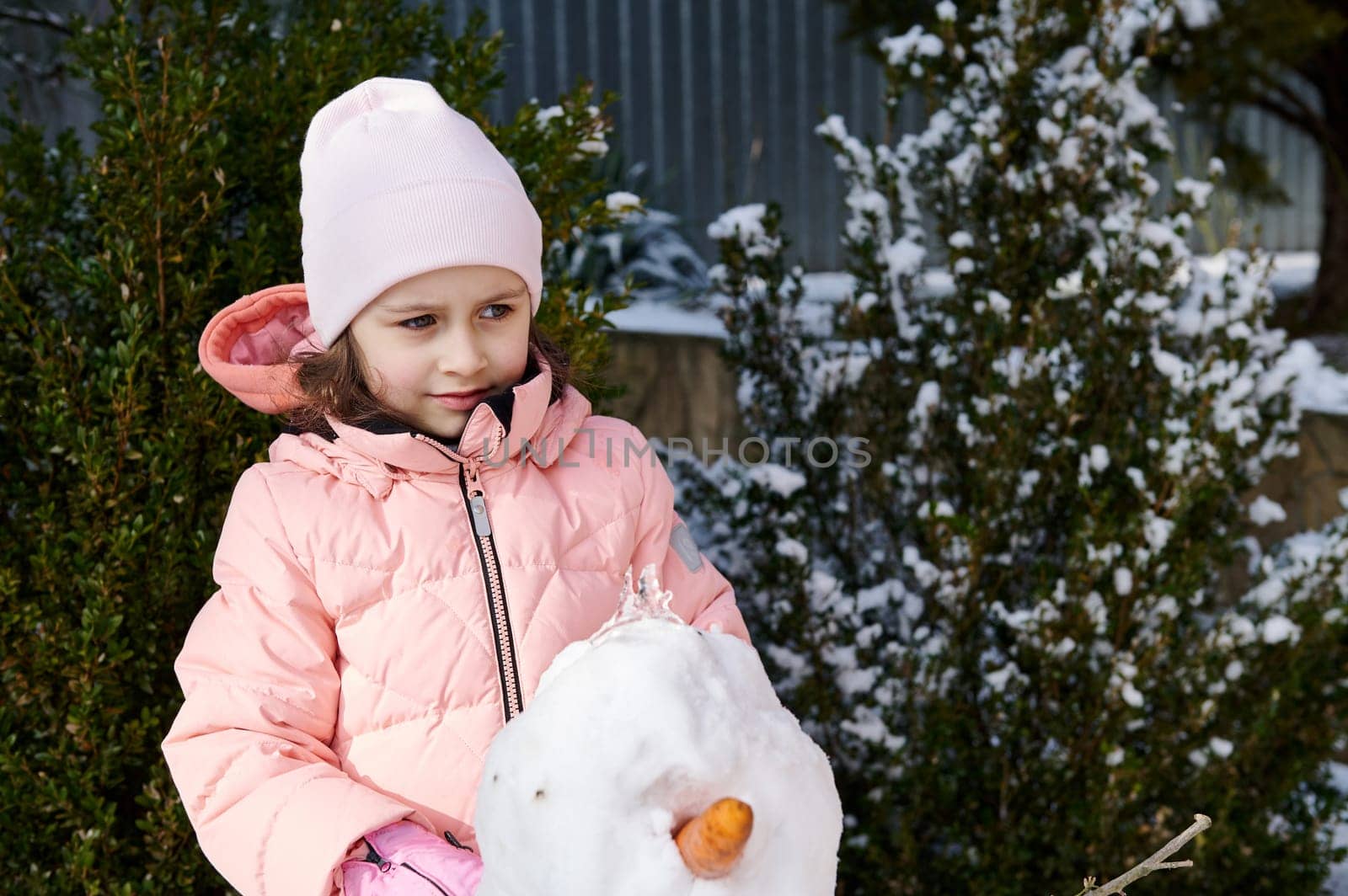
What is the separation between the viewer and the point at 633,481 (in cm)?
189

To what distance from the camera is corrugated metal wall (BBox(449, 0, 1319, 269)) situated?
6598 millimetres

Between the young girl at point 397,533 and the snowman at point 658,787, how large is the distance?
483 mm

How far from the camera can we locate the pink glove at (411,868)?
1425mm

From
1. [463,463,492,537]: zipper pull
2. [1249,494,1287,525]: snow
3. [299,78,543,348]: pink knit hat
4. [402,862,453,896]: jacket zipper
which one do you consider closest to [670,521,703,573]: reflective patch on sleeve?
[463,463,492,537]: zipper pull

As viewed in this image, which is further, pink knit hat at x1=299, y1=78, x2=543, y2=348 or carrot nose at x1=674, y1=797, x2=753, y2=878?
pink knit hat at x1=299, y1=78, x2=543, y2=348

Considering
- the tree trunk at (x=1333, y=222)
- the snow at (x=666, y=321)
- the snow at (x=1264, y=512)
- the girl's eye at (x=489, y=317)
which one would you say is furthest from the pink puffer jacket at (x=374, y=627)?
the tree trunk at (x=1333, y=222)

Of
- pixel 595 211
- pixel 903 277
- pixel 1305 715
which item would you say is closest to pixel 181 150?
pixel 595 211

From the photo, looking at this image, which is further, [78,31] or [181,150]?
[78,31]

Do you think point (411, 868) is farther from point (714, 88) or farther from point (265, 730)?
point (714, 88)

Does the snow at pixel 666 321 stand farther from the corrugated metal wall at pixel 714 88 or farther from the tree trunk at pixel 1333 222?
the tree trunk at pixel 1333 222

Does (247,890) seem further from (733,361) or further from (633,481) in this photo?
(733,361)

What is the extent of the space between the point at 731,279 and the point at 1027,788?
143cm

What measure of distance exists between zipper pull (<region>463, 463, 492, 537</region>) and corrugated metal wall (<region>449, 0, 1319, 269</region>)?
191 inches

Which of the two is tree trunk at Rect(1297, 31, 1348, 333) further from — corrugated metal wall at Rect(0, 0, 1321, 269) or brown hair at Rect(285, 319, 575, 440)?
brown hair at Rect(285, 319, 575, 440)
